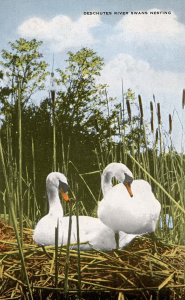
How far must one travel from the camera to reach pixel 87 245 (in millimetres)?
1091

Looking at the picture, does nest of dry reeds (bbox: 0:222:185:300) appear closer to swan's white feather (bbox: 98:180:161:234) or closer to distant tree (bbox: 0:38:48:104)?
swan's white feather (bbox: 98:180:161:234)

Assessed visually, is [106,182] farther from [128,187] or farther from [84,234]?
[84,234]

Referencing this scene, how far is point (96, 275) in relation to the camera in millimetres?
994

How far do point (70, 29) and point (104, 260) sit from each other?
33.9 inches

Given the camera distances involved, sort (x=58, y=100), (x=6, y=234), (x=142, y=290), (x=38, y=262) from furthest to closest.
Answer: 1. (x=58, y=100)
2. (x=6, y=234)
3. (x=38, y=262)
4. (x=142, y=290)

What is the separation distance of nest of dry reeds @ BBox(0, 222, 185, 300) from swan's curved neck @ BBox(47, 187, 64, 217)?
0.19m

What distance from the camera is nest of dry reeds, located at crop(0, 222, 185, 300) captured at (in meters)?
0.94

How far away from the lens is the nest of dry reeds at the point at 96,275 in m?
0.94

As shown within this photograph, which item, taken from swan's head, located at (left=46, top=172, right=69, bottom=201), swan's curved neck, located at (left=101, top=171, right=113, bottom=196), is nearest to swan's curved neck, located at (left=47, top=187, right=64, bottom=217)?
swan's head, located at (left=46, top=172, right=69, bottom=201)

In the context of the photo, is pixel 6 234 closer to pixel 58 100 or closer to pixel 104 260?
pixel 104 260

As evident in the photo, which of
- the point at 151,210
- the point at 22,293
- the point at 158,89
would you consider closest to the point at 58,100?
the point at 158,89

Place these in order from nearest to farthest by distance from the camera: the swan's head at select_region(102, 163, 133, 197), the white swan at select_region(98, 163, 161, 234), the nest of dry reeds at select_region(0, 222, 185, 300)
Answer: the nest of dry reeds at select_region(0, 222, 185, 300) < the white swan at select_region(98, 163, 161, 234) < the swan's head at select_region(102, 163, 133, 197)

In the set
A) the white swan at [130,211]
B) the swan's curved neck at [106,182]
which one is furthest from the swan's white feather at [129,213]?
the swan's curved neck at [106,182]

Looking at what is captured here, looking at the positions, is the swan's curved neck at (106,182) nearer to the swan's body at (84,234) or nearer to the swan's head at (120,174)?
the swan's head at (120,174)
